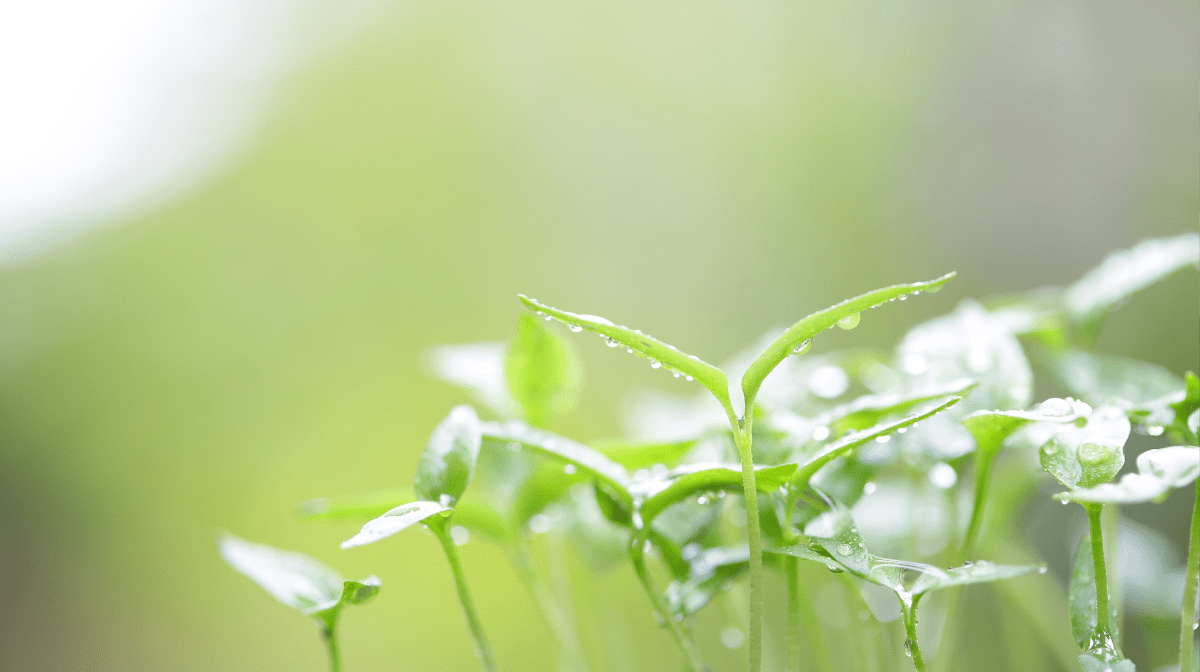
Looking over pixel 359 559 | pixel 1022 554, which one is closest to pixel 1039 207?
pixel 1022 554

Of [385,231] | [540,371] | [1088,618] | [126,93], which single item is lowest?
[1088,618]

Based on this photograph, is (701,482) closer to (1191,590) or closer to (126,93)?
(1191,590)

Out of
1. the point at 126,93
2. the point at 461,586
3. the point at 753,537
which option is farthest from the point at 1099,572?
the point at 126,93

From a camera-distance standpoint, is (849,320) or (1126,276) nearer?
(849,320)

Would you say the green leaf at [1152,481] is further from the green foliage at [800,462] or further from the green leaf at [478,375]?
the green leaf at [478,375]

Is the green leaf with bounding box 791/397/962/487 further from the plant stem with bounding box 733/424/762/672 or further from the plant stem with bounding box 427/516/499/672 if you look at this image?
the plant stem with bounding box 427/516/499/672

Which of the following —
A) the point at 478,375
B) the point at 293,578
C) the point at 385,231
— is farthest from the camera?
the point at 385,231
